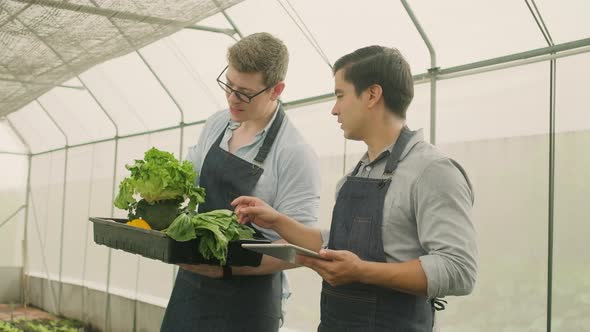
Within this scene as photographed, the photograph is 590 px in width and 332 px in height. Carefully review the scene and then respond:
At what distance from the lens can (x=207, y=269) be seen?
2.46 m

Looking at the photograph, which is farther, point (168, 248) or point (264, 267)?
point (264, 267)

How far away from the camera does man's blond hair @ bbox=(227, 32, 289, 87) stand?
2502mm

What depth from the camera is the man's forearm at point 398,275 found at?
5.87 feet

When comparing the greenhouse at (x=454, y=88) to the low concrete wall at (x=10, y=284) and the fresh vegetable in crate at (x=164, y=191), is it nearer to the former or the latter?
the fresh vegetable in crate at (x=164, y=191)

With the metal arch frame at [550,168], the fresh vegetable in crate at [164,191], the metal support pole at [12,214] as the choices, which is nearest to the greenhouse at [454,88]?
the metal arch frame at [550,168]

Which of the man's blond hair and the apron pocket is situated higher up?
the man's blond hair

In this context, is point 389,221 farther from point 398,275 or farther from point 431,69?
point 431,69

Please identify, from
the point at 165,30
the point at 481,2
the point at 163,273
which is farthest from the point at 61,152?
the point at 481,2

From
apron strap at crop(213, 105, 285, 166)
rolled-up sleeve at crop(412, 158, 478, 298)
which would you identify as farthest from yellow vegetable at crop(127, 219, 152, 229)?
rolled-up sleeve at crop(412, 158, 478, 298)

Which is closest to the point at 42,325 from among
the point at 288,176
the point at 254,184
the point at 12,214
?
the point at 12,214

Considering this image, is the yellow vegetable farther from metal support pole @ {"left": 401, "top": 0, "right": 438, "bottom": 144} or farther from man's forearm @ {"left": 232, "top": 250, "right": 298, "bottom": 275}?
metal support pole @ {"left": 401, "top": 0, "right": 438, "bottom": 144}

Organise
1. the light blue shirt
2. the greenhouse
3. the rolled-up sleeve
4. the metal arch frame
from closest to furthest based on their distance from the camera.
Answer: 1. the rolled-up sleeve
2. the light blue shirt
3. the greenhouse
4. the metal arch frame

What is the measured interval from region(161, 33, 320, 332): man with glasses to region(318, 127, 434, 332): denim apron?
0.40m

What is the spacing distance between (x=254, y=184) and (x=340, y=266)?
0.78m
